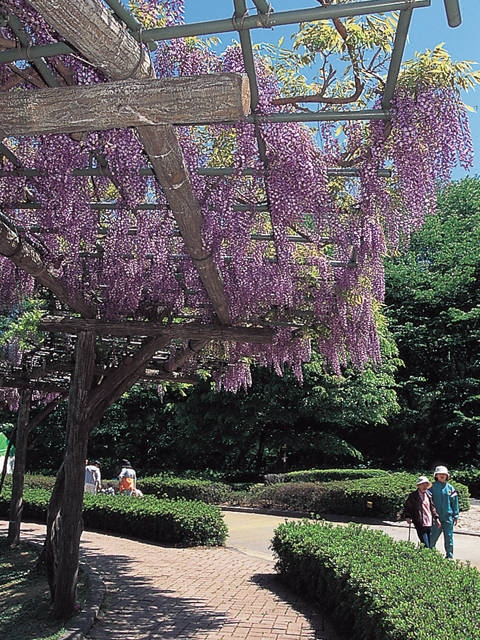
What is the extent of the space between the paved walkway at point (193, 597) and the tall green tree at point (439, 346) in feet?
36.4

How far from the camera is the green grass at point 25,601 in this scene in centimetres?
467

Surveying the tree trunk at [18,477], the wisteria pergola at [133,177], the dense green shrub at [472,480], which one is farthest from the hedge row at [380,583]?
the dense green shrub at [472,480]

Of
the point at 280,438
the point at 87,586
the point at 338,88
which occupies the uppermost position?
the point at 338,88

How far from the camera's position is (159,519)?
31.8 ft

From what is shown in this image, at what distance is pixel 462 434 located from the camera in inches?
794

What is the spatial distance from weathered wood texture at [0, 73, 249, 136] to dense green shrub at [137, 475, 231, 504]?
13140 millimetres

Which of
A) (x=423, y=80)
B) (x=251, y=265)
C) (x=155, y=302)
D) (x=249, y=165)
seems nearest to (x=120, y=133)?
(x=249, y=165)

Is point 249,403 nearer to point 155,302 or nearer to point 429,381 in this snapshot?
point 429,381

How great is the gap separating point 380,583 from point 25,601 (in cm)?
327

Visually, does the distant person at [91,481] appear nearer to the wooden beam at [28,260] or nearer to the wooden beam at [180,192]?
the wooden beam at [28,260]

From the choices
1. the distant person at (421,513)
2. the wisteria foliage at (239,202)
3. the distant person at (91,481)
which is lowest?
the distant person at (421,513)

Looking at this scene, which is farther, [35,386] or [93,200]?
[35,386]

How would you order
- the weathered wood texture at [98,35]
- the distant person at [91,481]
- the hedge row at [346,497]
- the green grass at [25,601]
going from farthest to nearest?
the distant person at [91,481]
the hedge row at [346,497]
the green grass at [25,601]
the weathered wood texture at [98,35]

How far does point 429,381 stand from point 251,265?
17.8 metres
